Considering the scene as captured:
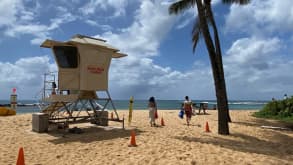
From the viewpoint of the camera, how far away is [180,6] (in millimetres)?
16766

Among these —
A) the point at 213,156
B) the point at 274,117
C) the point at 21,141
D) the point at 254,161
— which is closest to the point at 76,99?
the point at 21,141

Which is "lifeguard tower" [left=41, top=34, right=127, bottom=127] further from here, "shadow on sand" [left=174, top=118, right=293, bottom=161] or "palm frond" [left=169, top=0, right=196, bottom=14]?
"palm frond" [left=169, top=0, right=196, bottom=14]

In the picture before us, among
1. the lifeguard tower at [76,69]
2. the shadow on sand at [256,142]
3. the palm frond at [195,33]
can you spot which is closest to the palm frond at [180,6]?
the palm frond at [195,33]

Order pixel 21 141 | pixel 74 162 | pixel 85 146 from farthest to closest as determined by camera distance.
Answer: pixel 21 141
pixel 85 146
pixel 74 162

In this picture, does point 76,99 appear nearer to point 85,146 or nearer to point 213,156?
point 85,146

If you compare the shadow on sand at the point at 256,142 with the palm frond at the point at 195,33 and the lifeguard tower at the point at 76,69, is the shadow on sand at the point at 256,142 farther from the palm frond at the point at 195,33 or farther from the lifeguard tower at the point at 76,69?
the palm frond at the point at 195,33

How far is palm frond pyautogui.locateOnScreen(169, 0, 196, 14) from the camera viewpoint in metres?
16.6

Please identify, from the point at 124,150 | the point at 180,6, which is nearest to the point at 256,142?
the point at 124,150

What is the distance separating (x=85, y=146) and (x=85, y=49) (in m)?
5.05

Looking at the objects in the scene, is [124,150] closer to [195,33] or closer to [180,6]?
[180,6]

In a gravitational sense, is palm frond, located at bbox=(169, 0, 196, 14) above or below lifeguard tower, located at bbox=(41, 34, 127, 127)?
above

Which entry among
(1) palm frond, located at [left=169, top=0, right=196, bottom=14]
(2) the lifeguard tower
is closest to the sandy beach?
(2) the lifeguard tower

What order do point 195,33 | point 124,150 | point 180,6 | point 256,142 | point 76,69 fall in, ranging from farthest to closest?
point 195,33, point 180,6, point 76,69, point 256,142, point 124,150

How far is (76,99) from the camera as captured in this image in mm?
12055
